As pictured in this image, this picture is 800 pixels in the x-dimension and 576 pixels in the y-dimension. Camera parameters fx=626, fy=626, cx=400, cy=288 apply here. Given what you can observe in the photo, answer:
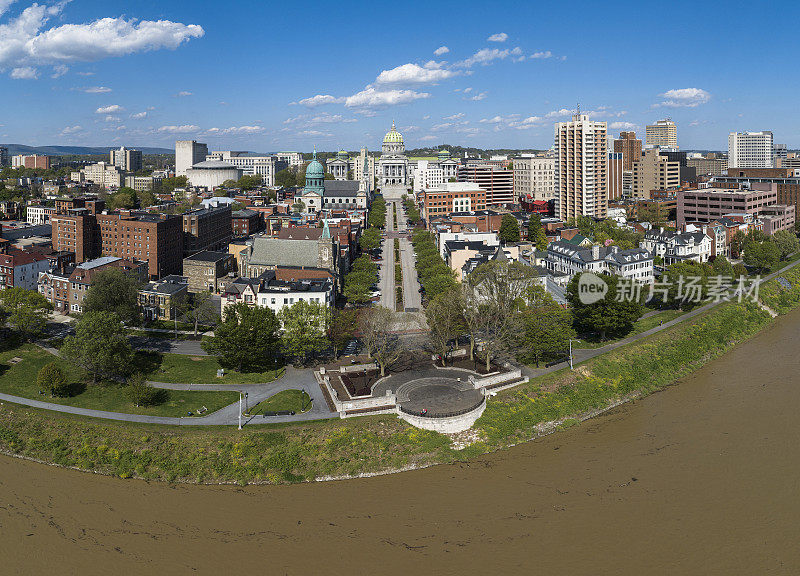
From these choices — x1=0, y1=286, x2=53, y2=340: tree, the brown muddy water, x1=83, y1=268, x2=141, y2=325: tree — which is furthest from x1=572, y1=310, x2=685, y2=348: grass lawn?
x1=0, y1=286, x2=53, y2=340: tree

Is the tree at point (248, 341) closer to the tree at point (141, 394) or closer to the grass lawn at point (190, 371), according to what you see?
the grass lawn at point (190, 371)

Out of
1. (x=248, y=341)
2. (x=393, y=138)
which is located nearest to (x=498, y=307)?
(x=248, y=341)

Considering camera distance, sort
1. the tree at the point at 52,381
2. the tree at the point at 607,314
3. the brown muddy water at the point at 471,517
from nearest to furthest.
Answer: the brown muddy water at the point at 471,517, the tree at the point at 52,381, the tree at the point at 607,314

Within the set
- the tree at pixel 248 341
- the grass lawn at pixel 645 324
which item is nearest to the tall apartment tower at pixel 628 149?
the grass lawn at pixel 645 324

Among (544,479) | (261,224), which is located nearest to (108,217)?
(261,224)

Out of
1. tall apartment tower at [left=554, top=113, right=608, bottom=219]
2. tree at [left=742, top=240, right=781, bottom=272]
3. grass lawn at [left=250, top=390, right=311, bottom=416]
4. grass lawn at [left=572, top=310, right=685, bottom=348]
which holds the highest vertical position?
tall apartment tower at [left=554, top=113, right=608, bottom=219]

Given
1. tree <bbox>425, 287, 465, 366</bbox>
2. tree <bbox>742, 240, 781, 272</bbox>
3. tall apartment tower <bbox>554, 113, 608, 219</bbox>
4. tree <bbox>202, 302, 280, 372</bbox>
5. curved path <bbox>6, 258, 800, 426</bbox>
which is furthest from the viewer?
tall apartment tower <bbox>554, 113, 608, 219</bbox>

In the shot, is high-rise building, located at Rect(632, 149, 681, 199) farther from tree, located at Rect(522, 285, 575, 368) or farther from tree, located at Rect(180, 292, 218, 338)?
tree, located at Rect(180, 292, 218, 338)
